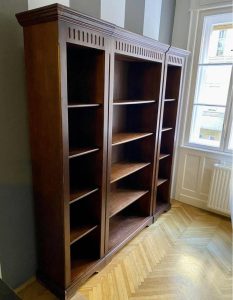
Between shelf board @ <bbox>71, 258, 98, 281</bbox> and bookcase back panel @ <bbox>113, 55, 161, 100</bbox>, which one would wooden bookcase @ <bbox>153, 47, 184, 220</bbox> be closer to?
bookcase back panel @ <bbox>113, 55, 161, 100</bbox>

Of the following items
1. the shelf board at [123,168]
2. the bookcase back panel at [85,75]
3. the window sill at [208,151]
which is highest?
the bookcase back panel at [85,75]

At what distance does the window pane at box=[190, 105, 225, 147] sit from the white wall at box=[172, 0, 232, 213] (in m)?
0.14

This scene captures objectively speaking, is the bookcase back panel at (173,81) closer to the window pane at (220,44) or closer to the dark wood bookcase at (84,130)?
the dark wood bookcase at (84,130)

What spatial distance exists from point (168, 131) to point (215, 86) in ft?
2.76

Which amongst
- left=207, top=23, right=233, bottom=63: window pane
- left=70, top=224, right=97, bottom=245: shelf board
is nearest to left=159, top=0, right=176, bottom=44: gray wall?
left=207, top=23, right=233, bottom=63: window pane

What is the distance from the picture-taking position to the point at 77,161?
1964 millimetres

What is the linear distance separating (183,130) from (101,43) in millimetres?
1976

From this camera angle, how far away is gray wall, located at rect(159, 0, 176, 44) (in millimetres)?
2768

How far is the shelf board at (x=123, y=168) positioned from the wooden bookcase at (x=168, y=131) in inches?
12.2

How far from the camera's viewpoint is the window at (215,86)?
2.80 m

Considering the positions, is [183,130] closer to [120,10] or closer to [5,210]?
[120,10]

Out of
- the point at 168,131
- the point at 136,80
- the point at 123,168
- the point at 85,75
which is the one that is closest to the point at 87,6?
the point at 85,75

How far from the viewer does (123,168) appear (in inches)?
93.0

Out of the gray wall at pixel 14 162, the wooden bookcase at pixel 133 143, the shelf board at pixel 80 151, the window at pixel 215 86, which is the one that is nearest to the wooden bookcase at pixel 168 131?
the wooden bookcase at pixel 133 143
